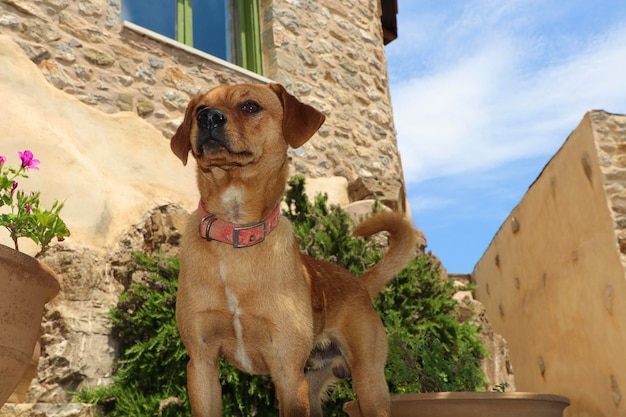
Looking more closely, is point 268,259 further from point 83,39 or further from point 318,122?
point 83,39

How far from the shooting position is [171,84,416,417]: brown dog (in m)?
2.71

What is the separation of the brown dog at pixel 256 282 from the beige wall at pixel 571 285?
4147 mm

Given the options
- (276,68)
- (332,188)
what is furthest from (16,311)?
(276,68)

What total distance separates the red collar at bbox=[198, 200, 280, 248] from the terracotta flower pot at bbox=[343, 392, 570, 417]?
1.18 metres

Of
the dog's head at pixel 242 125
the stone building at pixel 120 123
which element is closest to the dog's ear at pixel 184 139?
the dog's head at pixel 242 125

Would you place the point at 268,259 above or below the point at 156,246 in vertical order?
below

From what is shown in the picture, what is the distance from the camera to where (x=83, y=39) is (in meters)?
6.84

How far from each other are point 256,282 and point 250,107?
2.73 feet

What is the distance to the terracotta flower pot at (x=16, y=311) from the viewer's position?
10.2 ft

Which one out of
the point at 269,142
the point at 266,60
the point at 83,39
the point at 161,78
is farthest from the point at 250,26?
the point at 269,142

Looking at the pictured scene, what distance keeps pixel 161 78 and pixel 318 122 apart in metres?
4.78

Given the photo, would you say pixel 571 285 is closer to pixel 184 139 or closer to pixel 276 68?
pixel 276 68

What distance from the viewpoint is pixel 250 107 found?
297 centimetres

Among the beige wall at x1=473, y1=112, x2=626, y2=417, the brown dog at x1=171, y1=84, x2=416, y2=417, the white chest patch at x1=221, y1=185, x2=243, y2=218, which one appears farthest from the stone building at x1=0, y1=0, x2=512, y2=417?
the white chest patch at x1=221, y1=185, x2=243, y2=218
